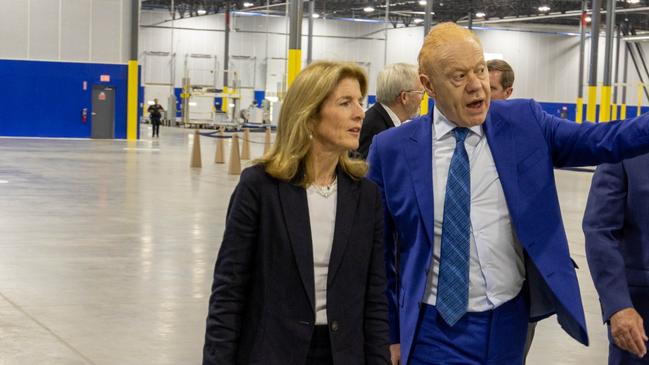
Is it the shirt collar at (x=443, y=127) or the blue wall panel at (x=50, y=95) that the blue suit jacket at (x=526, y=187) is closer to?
the shirt collar at (x=443, y=127)

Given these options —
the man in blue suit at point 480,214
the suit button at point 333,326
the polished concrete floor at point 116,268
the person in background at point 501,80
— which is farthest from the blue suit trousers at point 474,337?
the polished concrete floor at point 116,268

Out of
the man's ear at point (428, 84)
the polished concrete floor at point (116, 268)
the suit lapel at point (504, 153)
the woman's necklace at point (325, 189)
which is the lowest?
the polished concrete floor at point (116, 268)

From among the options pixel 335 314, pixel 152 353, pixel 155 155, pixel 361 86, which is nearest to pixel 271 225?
pixel 335 314

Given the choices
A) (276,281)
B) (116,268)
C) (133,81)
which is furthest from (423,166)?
(133,81)

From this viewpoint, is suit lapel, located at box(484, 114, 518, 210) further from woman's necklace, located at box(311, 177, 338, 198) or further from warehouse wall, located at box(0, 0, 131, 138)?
warehouse wall, located at box(0, 0, 131, 138)

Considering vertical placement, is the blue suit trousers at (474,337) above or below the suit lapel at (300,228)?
below

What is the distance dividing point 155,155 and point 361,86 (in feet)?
85.1

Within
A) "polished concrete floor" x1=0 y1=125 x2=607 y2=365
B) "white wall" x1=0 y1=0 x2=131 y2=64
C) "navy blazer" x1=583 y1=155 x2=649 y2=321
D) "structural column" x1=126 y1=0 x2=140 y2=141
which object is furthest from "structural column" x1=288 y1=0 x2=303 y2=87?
"navy blazer" x1=583 y1=155 x2=649 y2=321

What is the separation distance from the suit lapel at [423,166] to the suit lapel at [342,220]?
0.82 ft

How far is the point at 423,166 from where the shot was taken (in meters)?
3.13

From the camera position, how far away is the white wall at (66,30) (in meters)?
36.5

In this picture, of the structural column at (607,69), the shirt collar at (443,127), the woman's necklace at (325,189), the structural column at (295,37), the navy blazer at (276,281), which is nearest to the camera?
the navy blazer at (276,281)

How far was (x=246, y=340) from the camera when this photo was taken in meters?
2.84

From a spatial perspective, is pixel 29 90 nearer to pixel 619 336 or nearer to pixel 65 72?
pixel 65 72
